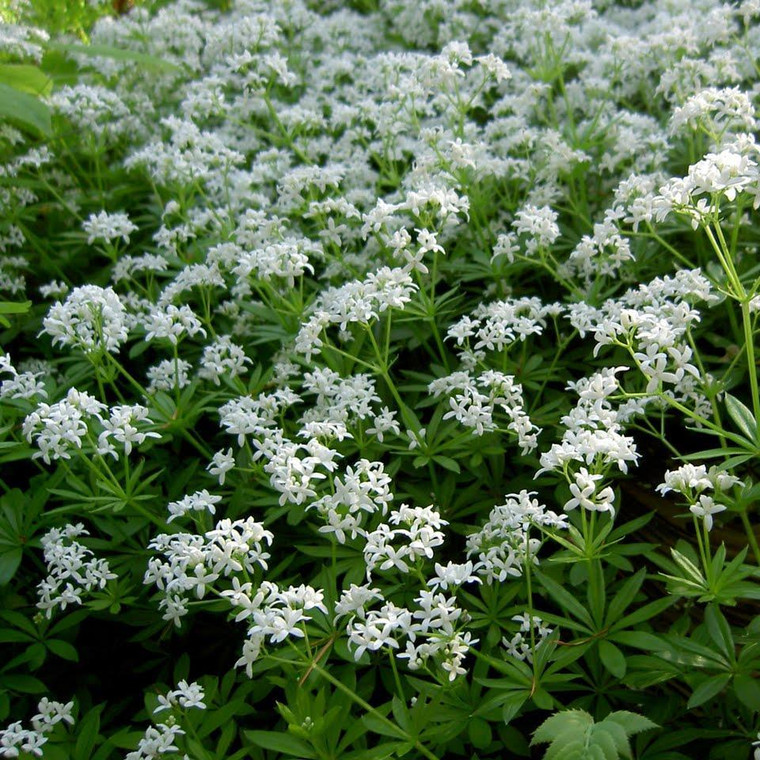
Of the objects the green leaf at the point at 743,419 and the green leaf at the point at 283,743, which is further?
the green leaf at the point at 743,419

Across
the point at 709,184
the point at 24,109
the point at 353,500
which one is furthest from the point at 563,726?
the point at 24,109

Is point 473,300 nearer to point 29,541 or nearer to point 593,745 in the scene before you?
point 29,541

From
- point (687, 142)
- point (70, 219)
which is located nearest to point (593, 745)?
point (687, 142)

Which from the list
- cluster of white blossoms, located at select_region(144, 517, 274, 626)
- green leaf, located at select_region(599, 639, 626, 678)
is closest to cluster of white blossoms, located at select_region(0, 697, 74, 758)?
cluster of white blossoms, located at select_region(144, 517, 274, 626)

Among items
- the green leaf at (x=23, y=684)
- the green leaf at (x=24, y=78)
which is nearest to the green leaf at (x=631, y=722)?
the green leaf at (x=23, y=684)

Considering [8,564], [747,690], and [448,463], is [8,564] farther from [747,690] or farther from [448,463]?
[747,690]

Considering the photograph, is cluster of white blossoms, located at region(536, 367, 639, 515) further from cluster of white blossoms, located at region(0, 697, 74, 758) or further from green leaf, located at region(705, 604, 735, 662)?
cluster of white blossoms, located at region(0, 697, 74, 758)

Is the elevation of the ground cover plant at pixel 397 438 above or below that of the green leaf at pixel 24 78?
below

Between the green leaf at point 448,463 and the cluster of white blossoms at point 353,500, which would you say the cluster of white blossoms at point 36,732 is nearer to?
the cluster of white blossoms at point 353,500
